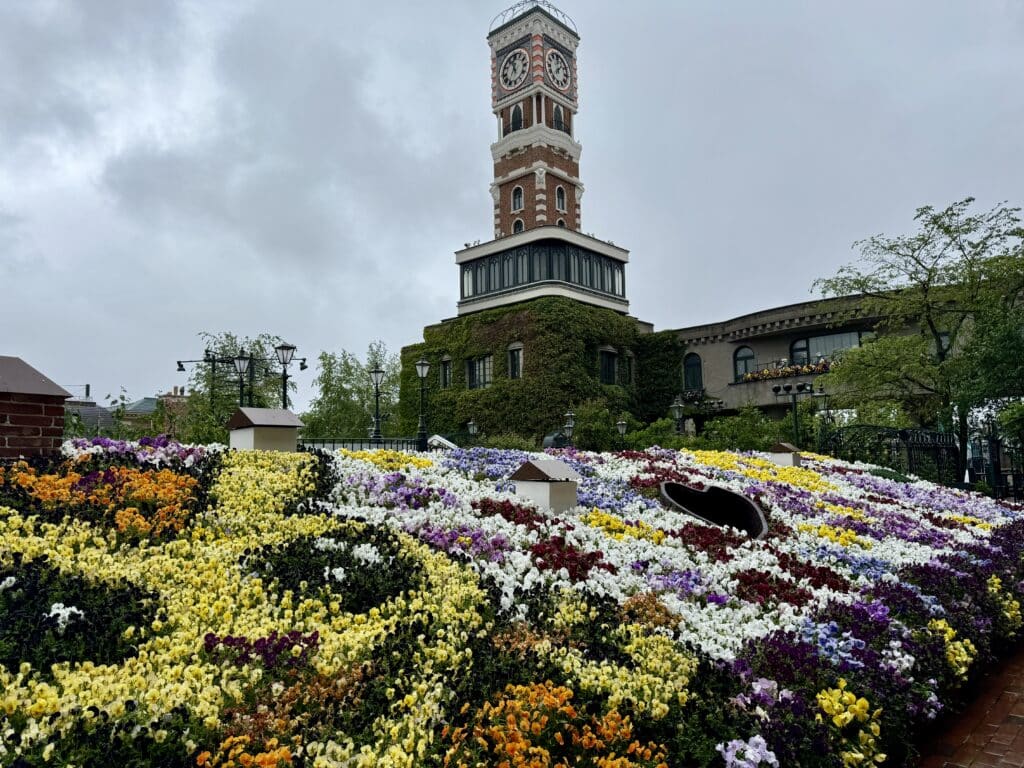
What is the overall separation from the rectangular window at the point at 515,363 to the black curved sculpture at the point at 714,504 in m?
24.5

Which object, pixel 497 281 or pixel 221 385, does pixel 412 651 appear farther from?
pixel 497 281

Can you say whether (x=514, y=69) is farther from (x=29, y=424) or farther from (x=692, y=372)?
(x=29, y=424)

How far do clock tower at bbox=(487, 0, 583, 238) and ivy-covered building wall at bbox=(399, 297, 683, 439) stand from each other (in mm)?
7259

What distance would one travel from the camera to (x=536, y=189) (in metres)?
38.4

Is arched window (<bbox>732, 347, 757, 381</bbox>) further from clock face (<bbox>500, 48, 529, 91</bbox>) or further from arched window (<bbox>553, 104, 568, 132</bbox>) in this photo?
clock face (<bbox>500, 48, 529, 91</bbox>)

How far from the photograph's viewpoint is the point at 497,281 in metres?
36.5

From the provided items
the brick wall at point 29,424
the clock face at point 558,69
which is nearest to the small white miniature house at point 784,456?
the brick wall at point 29,424

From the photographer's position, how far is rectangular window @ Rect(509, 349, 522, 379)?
3322 cm

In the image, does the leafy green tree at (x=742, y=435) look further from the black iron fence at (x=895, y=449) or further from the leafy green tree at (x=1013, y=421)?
the leafy green tree at (x=1013, y=421)

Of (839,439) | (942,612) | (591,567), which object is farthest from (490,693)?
(839,439)

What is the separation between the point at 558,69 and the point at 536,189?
892cm

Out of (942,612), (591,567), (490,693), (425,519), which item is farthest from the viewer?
(425,519)

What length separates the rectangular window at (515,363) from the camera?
33.2m

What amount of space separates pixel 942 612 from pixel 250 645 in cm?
469
